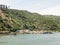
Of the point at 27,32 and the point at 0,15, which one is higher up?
the point at 0,15

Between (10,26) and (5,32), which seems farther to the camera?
(10,26)

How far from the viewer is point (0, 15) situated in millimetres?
190250

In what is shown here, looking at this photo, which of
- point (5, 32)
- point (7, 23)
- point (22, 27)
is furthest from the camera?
point (22, 27)

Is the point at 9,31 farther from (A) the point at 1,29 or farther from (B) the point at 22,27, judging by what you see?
(B) the point at 22,27

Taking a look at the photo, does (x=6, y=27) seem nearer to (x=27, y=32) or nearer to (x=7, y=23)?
(x=7, y=23)

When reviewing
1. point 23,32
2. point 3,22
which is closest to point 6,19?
point 3,22

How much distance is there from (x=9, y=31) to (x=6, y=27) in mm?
6524

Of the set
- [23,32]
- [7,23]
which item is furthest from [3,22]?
[23,32]

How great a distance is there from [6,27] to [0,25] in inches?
178

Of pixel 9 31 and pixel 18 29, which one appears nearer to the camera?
pixel 9 31

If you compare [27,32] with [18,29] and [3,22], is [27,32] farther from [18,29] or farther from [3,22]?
[3,22]

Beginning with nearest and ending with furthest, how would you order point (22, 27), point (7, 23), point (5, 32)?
1. point (5, 32)
2. point (7, 23)
3. point (22, 27)

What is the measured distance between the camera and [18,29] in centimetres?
18762

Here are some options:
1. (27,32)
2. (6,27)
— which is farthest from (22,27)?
(6,27)
